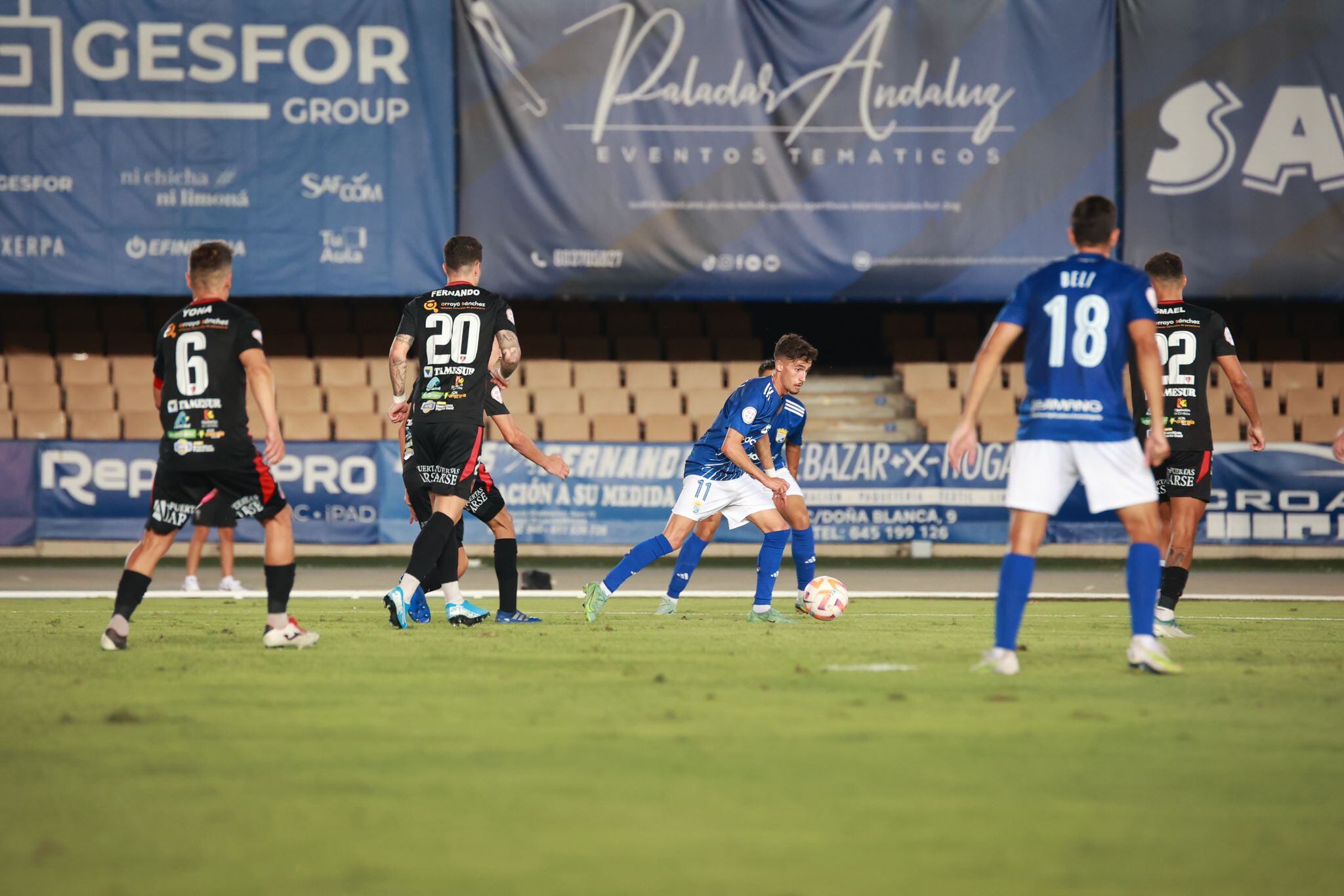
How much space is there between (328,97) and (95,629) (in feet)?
38.5

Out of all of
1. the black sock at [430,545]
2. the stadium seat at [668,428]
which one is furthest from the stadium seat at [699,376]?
the black sock at [430,545]

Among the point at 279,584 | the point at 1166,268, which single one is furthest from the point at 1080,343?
the point at 279,584

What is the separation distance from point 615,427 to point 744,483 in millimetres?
10088

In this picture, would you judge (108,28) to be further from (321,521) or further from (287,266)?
(321,521)

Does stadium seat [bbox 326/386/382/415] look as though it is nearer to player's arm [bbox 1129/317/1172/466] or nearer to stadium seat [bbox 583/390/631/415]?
stadium seat [bbox 583/390/631/415]

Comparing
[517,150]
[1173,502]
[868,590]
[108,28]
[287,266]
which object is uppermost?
[108,28]

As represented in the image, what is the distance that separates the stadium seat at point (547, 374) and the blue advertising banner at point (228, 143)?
2.63m

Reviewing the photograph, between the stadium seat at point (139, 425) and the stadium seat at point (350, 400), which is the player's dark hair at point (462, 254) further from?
the stadium seat at point (139, 425)

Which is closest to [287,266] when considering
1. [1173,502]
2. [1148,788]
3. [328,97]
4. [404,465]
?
[328,97]

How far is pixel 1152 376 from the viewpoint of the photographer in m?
6.32

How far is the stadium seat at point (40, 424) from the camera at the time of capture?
→ 1986cm

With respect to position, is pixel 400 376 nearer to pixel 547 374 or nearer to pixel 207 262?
pixel 207 262

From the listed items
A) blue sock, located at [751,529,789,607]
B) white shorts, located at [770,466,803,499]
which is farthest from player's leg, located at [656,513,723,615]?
white shorts, located at [770,466,803,499]

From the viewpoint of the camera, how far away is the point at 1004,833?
3.67 metres
